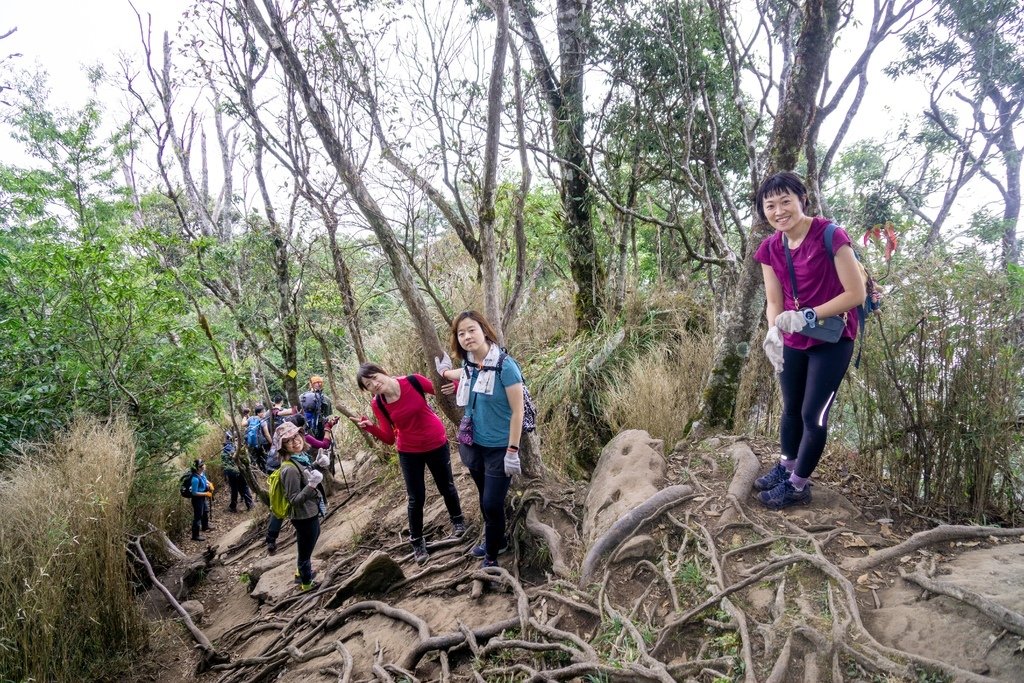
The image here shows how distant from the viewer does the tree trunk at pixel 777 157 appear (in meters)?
4.06

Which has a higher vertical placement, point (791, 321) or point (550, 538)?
point (791, 321)

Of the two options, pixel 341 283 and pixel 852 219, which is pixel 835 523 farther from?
pixel 852 219

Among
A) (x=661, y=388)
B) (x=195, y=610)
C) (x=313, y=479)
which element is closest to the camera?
(x=313, y=479)

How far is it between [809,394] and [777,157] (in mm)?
2365

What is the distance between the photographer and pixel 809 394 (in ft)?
8.56

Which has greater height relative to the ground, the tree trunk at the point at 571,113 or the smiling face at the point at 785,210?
the tree trunk at the point at 571,113

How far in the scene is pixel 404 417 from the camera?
4004 mm

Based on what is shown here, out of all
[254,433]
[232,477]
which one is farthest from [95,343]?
[232,477]

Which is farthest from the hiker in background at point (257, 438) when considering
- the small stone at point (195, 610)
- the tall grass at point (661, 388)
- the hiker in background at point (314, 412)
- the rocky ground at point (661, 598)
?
the tall grass at point (661, 388)

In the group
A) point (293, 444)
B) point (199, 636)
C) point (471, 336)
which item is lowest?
point (199, 636)

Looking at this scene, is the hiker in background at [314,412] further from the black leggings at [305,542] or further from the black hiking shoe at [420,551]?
the black hiking shoe at [420,551]

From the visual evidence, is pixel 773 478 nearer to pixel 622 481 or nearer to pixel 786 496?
pixel 786 496

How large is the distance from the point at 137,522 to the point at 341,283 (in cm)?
365

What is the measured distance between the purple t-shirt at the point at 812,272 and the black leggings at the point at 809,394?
0.07 m
